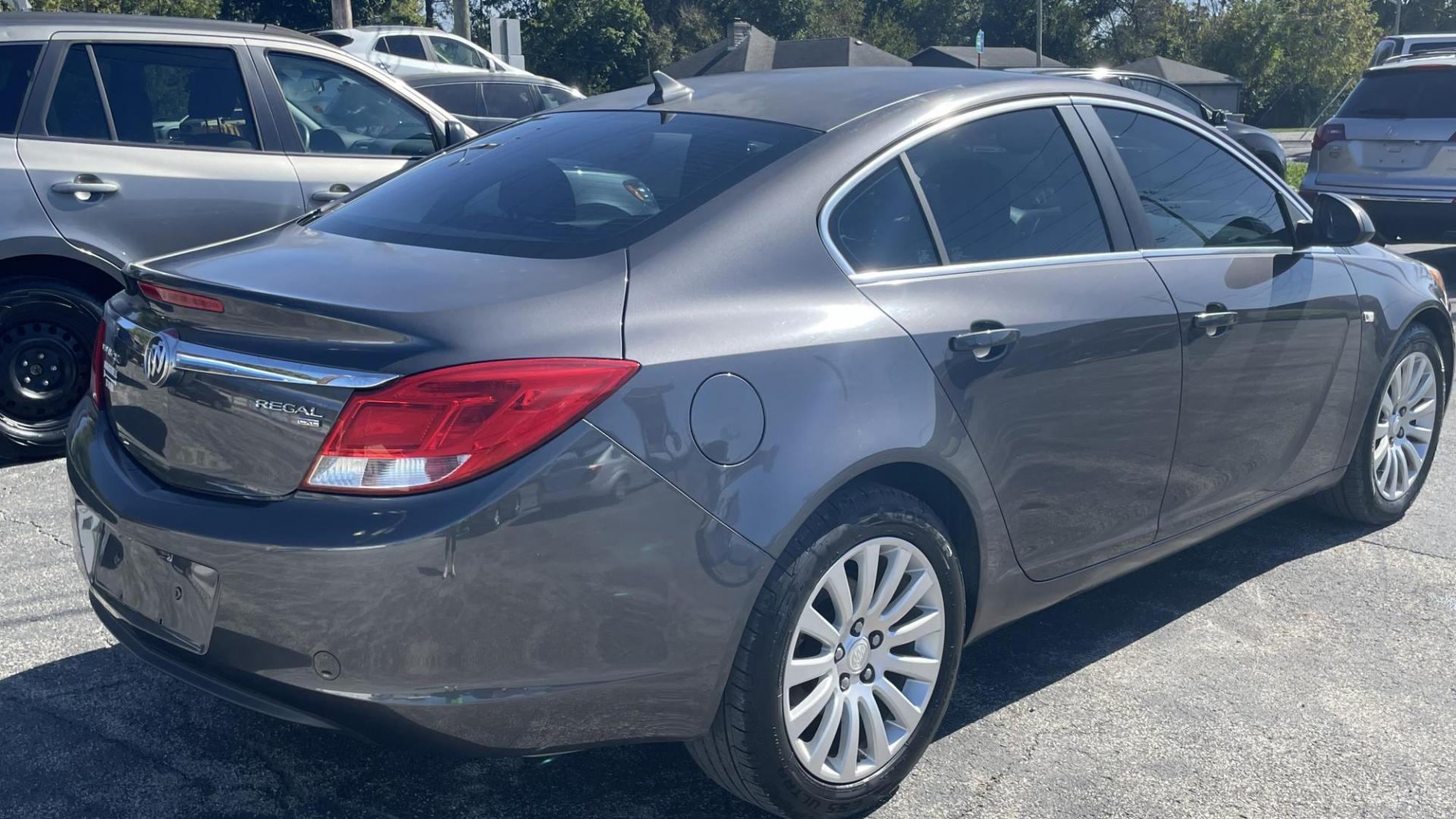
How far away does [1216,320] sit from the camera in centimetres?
366

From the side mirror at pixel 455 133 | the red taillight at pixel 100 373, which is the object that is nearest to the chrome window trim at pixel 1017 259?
the red taillight at pixel 100 373

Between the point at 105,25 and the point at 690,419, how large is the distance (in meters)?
4.32

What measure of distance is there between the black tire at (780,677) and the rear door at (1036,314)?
0.99ft

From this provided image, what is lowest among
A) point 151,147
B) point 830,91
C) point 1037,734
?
point 1037,734

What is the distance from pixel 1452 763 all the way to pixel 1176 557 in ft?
4.83

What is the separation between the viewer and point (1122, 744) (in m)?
3.26

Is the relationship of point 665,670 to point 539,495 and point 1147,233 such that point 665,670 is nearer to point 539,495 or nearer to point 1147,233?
point 539,495

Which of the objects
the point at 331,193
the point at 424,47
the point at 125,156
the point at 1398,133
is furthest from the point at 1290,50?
the point at 125,156

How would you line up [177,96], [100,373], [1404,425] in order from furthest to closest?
1. [177,96]
2. [1404,425]
3. [100,373]

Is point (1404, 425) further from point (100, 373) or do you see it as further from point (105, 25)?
point (105, 25)

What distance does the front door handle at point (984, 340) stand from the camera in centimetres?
298

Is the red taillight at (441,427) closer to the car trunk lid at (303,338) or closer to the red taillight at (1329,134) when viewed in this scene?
the car trunk lid at (303,338)

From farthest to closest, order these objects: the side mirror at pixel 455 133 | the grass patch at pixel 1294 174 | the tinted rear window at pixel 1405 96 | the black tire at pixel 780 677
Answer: the grass patch at pixel 1294 174
the tinted rear window at pixel 1405 96
the side mirror at pixel 455 133
the black tire at pixel 780 677

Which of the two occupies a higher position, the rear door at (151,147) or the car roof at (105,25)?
the car roof at (105,25)
